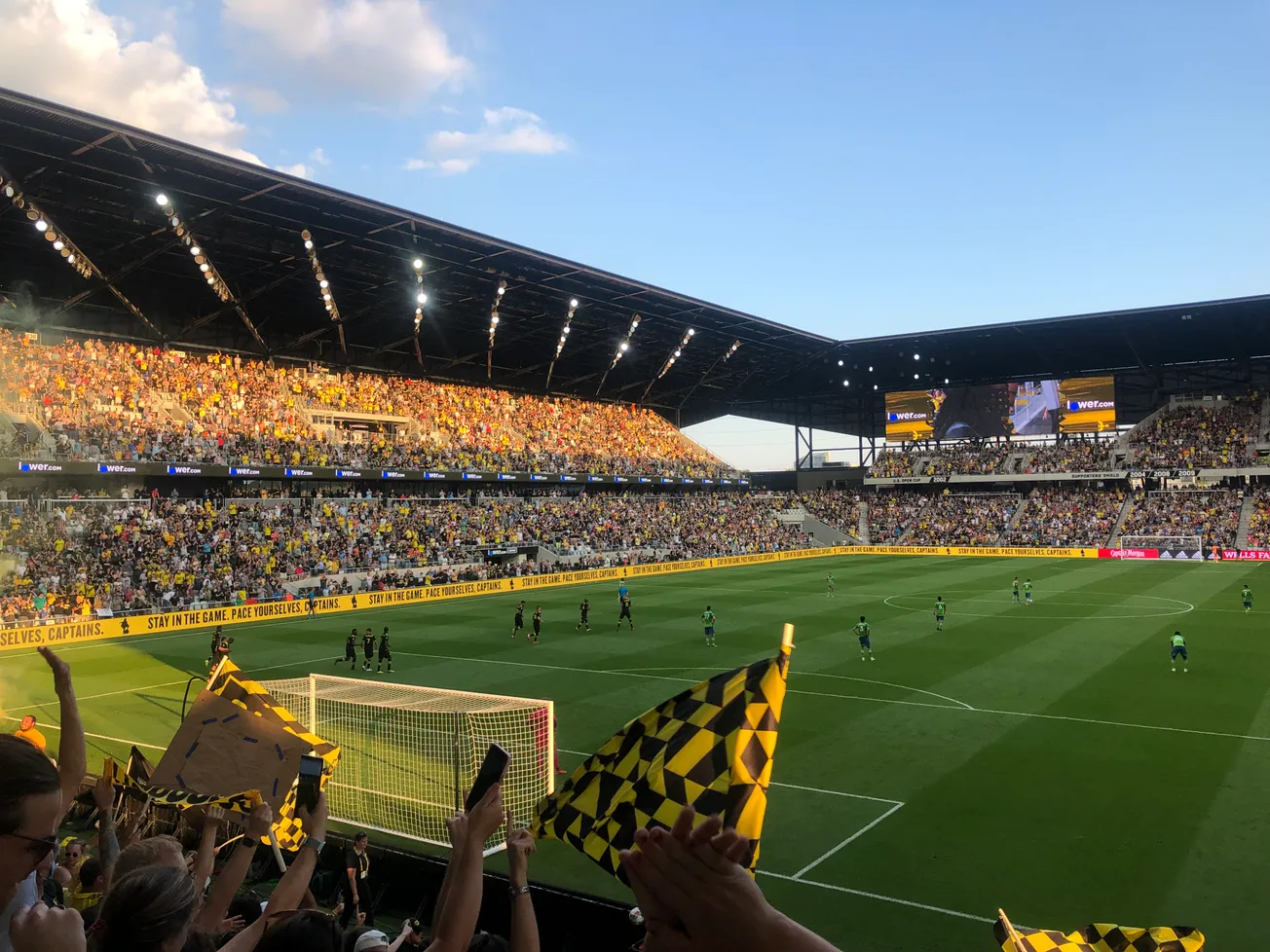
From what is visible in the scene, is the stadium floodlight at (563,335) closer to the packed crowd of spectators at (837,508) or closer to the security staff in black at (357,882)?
the packed crowd of spectators at (837,508)

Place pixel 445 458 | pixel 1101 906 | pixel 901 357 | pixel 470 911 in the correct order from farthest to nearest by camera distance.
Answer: pixel 901 357
pixel 445 458
pixel 1101 906
pixel 470 911

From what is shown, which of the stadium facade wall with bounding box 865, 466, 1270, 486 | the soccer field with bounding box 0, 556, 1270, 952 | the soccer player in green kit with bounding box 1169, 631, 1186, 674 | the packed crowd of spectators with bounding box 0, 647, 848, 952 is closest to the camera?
the packed crowd of spectators with bounding box 0, 647, 848, 952

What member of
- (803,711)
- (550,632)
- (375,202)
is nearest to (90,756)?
(803,711)

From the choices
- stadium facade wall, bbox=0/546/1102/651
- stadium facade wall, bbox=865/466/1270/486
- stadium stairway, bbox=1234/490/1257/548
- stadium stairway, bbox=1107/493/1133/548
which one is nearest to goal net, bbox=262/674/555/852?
stadium facade wall, bbox=0/546/1102/651

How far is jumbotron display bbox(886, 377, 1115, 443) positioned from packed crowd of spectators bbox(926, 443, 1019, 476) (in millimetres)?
2501

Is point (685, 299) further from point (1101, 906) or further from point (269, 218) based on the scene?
point (1101, 906)

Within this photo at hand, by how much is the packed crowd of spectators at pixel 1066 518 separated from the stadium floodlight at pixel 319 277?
5423 cm

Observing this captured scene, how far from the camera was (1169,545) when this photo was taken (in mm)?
63656

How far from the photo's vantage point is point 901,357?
77.2 meters

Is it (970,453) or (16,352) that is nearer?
(16,352)

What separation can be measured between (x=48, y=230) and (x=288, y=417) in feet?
59.9

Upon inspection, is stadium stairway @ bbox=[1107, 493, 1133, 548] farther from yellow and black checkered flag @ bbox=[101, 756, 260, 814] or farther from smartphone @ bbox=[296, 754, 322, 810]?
smartphone @ bbox=[296, 754, 322, 810]

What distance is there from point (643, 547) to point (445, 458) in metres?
16.2

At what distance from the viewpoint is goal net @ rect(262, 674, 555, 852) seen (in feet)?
45.4
